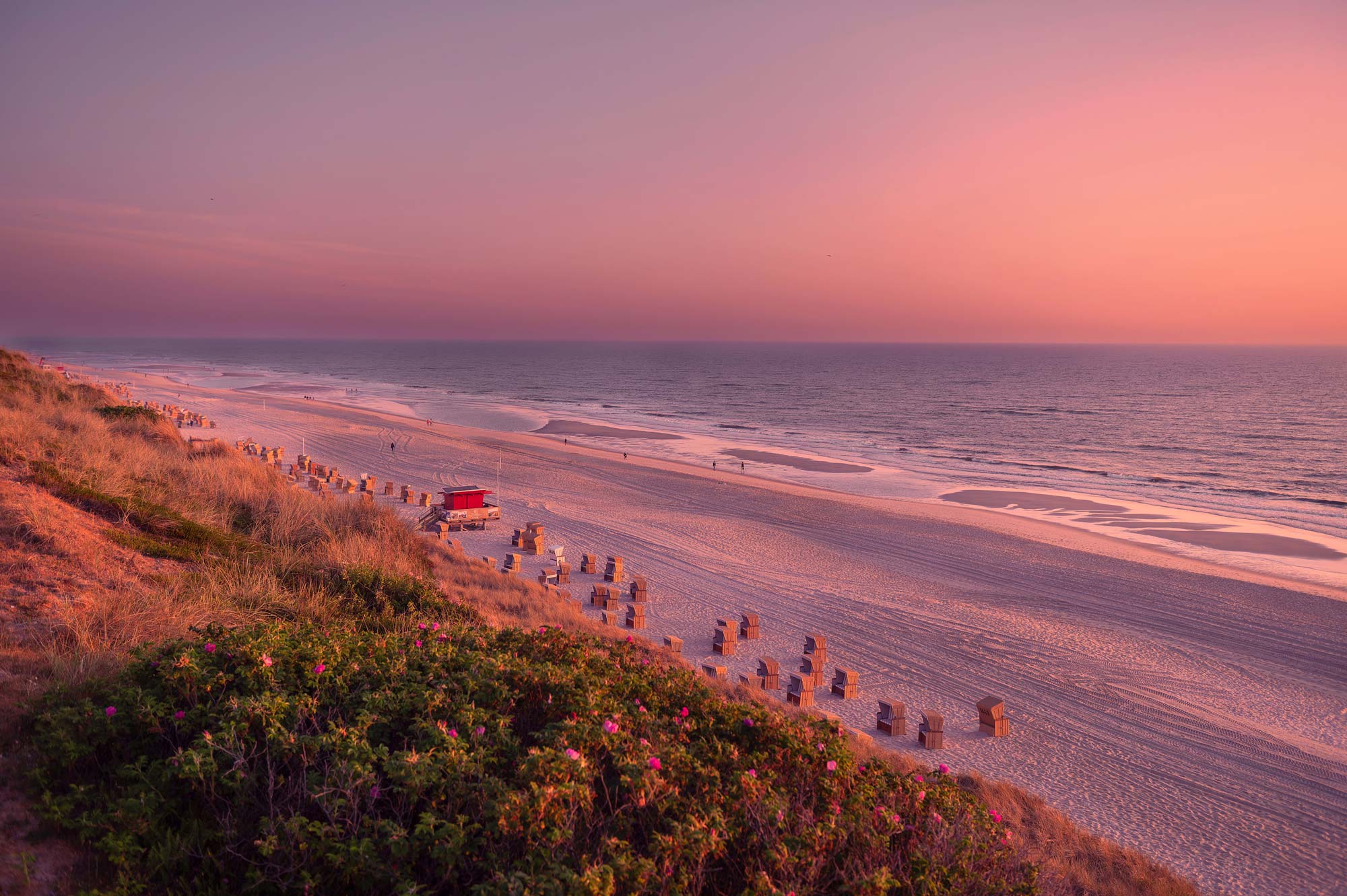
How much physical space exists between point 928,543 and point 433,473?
18.4 m

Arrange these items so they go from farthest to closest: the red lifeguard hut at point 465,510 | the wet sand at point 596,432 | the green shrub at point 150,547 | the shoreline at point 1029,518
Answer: the wet sand at point 596,432 < the red lifeguard hut at point 465,510 < the shoreline at point 1029,518 < the green shrub at point 150,547

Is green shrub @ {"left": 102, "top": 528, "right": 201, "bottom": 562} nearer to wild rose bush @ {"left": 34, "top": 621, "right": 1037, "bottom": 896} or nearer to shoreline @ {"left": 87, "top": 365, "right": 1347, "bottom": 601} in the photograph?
wild rose bush @ {"left": 34, "top": 621, "right": 1037, "bottom": 896}

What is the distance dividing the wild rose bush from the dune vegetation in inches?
0.6

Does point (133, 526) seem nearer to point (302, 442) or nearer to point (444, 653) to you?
point (444, 653)

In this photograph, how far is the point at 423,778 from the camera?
320cm

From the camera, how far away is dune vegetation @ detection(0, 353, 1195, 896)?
10.2ft

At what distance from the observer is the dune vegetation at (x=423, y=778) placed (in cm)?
310

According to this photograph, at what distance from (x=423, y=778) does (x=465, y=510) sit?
54.4 ft

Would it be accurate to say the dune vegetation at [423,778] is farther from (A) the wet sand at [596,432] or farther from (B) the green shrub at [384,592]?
(A) the wet sand at [596,432]

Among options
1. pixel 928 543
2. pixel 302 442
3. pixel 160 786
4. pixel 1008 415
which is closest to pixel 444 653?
pixel 160 786

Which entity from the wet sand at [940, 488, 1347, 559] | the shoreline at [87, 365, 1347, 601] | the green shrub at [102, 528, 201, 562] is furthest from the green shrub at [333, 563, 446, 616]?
the wet sand at [940, 488, 1347, 559]

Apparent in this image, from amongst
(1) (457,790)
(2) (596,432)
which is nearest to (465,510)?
(1) (457,790)

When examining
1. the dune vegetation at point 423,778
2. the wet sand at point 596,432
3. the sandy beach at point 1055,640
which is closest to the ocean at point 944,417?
the wet sand at point 596,432

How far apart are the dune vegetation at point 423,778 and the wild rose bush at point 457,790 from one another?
0.01m
